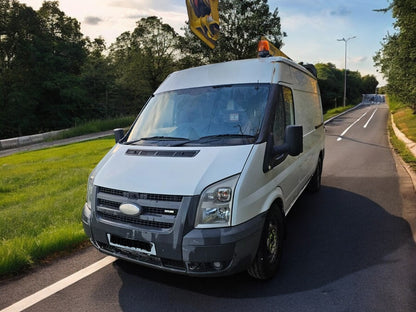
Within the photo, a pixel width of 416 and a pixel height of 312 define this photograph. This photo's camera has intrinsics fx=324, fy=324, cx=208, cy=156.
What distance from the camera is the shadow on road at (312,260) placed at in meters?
3.17

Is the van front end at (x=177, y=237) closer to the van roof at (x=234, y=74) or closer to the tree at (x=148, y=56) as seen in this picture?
the van roof at (x=234, y=74)

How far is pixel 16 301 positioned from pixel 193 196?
203 centimetres

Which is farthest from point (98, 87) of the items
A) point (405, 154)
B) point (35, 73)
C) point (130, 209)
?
point (130, 209)

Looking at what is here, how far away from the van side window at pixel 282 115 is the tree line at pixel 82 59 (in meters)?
37.4

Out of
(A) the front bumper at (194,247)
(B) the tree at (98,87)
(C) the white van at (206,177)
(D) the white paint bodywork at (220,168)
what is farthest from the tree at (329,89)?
(A) the front bumper at (194,247)

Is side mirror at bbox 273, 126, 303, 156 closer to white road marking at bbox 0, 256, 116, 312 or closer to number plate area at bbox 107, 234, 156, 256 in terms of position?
number plate area at bbox 107, 234, 156, 256

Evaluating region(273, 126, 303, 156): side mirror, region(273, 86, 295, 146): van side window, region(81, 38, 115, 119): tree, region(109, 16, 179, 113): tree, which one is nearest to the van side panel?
region(273, 126, 303, 156): side mirror

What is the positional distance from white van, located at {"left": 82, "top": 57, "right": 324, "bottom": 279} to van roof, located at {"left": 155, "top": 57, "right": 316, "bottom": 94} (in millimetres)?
15

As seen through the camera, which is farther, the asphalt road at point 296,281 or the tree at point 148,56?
the tree at point 148,56

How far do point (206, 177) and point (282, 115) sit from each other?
4.89ft

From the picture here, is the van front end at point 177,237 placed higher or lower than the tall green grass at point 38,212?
higher

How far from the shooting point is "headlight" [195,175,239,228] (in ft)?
9.07

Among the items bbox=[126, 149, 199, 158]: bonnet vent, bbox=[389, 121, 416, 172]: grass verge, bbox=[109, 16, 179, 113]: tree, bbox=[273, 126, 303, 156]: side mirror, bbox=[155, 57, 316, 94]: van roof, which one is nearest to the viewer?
bbox=[126, 149, 199, 158]: bonnet vent

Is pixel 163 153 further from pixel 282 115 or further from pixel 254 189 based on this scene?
pixel 282 115
